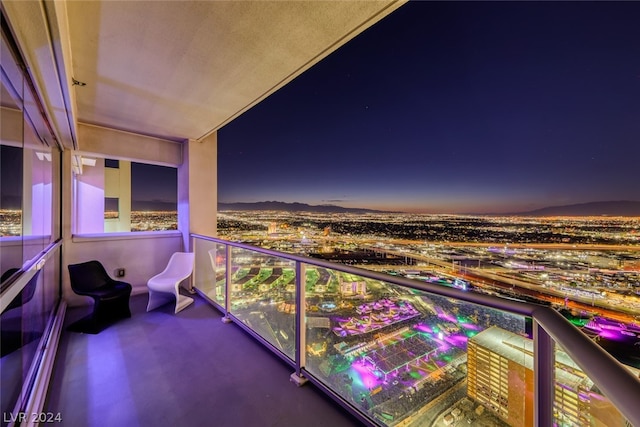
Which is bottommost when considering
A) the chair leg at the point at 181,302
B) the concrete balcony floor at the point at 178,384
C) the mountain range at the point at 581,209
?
the concrete balcony floor at the point at 178,384

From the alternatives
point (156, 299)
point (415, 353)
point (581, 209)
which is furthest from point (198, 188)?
point (581, 209)

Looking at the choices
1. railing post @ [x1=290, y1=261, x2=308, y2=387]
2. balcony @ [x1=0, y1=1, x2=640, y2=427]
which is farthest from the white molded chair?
railing post @ [x1=290, y1=261, x2=308, y2=387]

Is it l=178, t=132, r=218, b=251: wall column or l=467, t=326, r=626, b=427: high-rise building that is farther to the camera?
l=178, t=132, r=218, b=251: wall column

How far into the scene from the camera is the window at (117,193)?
7133 millimetres

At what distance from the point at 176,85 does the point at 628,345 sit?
4834 mm

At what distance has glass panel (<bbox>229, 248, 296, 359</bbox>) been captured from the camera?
7.49 ft

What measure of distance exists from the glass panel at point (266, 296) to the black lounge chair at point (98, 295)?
1.57 meters

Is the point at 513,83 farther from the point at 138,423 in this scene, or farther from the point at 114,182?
the point at 114,182

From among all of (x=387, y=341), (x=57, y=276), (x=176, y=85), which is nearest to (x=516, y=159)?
(x=387, y=341)

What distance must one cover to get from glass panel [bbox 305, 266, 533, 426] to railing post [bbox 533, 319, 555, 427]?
46 mm

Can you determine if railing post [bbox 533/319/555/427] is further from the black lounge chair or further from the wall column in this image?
the wall column

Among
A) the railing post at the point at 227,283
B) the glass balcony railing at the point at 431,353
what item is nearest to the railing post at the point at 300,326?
the glass balcony railing at the point at 431,353

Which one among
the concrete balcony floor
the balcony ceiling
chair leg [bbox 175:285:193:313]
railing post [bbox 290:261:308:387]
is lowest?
the concrete balcony floor

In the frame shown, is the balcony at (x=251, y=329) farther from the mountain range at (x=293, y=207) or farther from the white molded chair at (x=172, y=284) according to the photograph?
the mountain range at (x=293, y=207)
